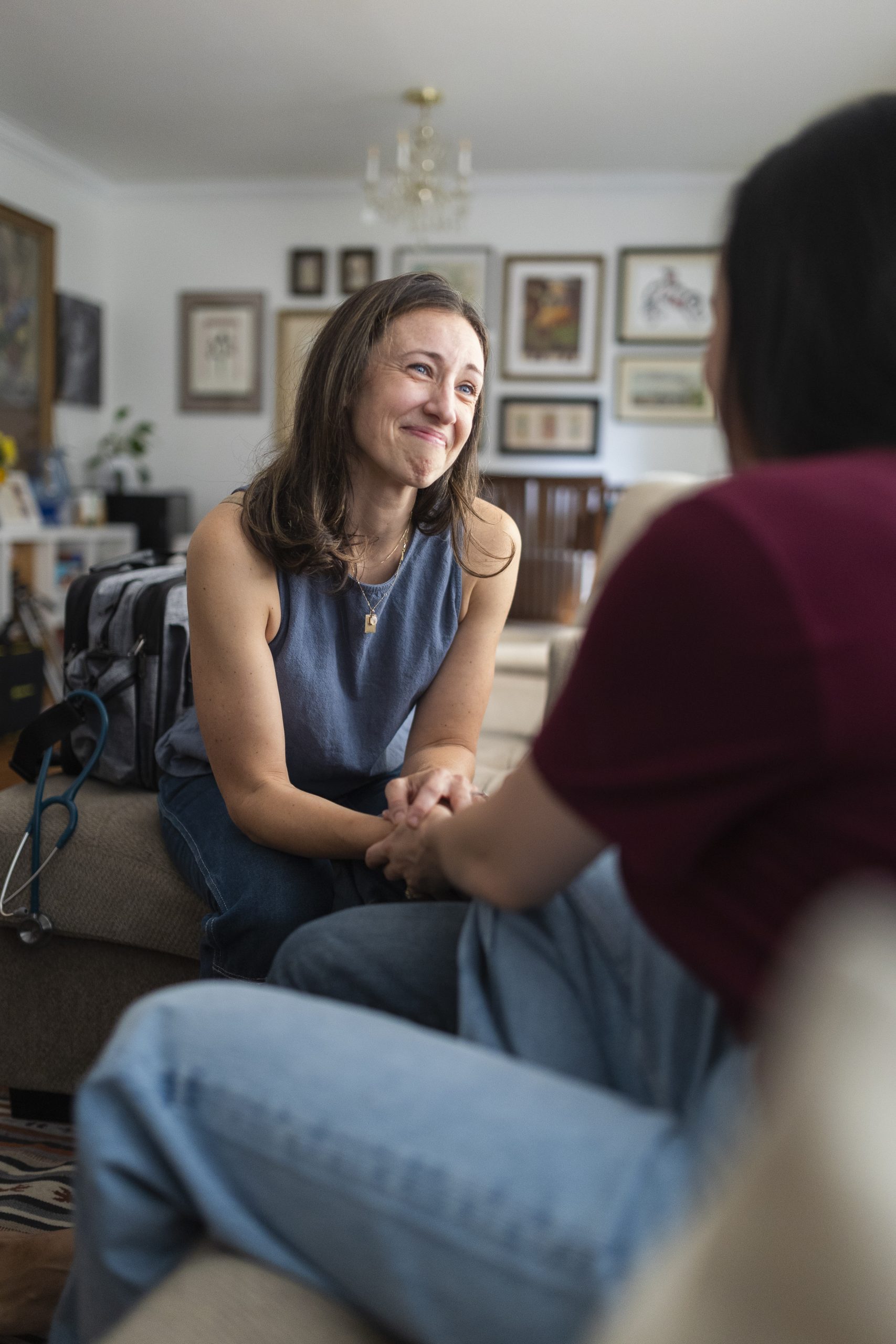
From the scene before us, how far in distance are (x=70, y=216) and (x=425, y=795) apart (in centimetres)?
566

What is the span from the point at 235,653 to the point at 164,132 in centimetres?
482

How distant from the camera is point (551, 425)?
19.4 feet

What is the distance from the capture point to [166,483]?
630 cm

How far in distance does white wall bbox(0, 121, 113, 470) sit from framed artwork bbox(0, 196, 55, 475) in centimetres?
13

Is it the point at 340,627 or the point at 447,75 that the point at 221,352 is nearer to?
the point at 447,75

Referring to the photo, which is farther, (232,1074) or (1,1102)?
(1,1102)

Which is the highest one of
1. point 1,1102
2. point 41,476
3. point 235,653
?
point 41,476

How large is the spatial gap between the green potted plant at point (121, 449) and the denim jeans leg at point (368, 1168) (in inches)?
221

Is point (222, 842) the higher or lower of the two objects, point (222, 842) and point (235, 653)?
the lower

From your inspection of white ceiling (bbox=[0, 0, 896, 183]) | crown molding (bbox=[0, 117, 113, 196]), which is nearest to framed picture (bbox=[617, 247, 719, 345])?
white ceiling (bbox=[0, 0, 896, 183])

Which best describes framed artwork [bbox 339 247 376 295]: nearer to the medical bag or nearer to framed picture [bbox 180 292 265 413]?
framed picture [bbox 180 292 265 413]

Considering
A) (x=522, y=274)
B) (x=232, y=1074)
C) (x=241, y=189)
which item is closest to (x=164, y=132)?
(x=241, y=189)

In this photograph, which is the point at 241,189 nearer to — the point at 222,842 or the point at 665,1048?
the point at 222,842

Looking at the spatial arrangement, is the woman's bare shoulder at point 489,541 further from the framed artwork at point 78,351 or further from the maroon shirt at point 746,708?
the framed artwork at point 78,351
